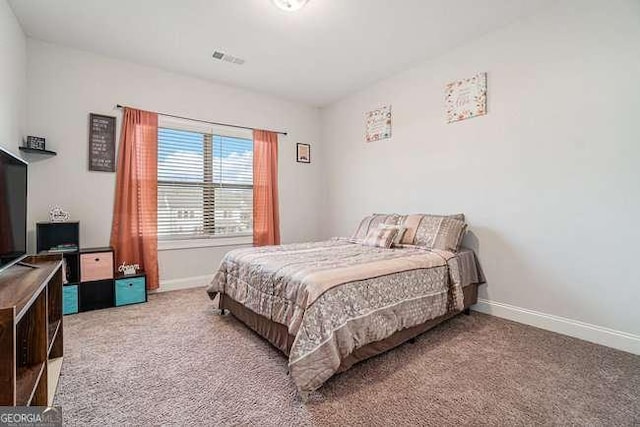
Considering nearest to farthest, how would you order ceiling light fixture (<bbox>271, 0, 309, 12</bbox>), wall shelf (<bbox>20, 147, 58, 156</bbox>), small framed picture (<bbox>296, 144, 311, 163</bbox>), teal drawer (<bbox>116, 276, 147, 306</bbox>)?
ceiling light fixture (<bbox>271, 0, 309, 12</bbox>) < wall shelf (<bbox>20, 147, 58, 156</bbox>) < teal drawer (<bbox>116, 276, 147, 306</bbox>) < small framed picture (<bbox>296, 144, 311, 163</bbox>)

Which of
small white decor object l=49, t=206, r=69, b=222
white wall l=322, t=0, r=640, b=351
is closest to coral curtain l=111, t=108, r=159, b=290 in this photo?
small white decor object l=49, t=206, r=69, b=222

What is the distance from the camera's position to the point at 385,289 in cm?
207

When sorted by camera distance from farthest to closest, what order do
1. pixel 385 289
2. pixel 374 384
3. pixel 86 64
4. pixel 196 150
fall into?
1. pixel 196 150
2. pixel 86 64
3. pixel 385 289
4. pixel 374 384

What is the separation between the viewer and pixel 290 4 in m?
2.34

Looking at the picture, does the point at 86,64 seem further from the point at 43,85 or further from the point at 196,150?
the point at 196,150

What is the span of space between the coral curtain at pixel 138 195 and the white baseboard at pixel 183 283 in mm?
158

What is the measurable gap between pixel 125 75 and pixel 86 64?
1.16 ft

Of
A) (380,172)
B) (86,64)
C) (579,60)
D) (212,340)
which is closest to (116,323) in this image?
(212,340)

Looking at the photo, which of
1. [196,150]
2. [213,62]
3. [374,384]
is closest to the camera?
[374,384]

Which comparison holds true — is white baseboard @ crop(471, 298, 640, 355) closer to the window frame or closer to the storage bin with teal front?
the window frame

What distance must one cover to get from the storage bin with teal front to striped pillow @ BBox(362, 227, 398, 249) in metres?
2.48

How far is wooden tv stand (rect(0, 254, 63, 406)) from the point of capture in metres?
0.99

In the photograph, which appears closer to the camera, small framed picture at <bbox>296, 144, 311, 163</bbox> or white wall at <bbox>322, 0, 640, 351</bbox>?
white wall at <bbox>322, 0, 640, 351</bbox>

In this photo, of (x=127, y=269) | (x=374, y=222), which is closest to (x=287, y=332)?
(x=374, y=222)
